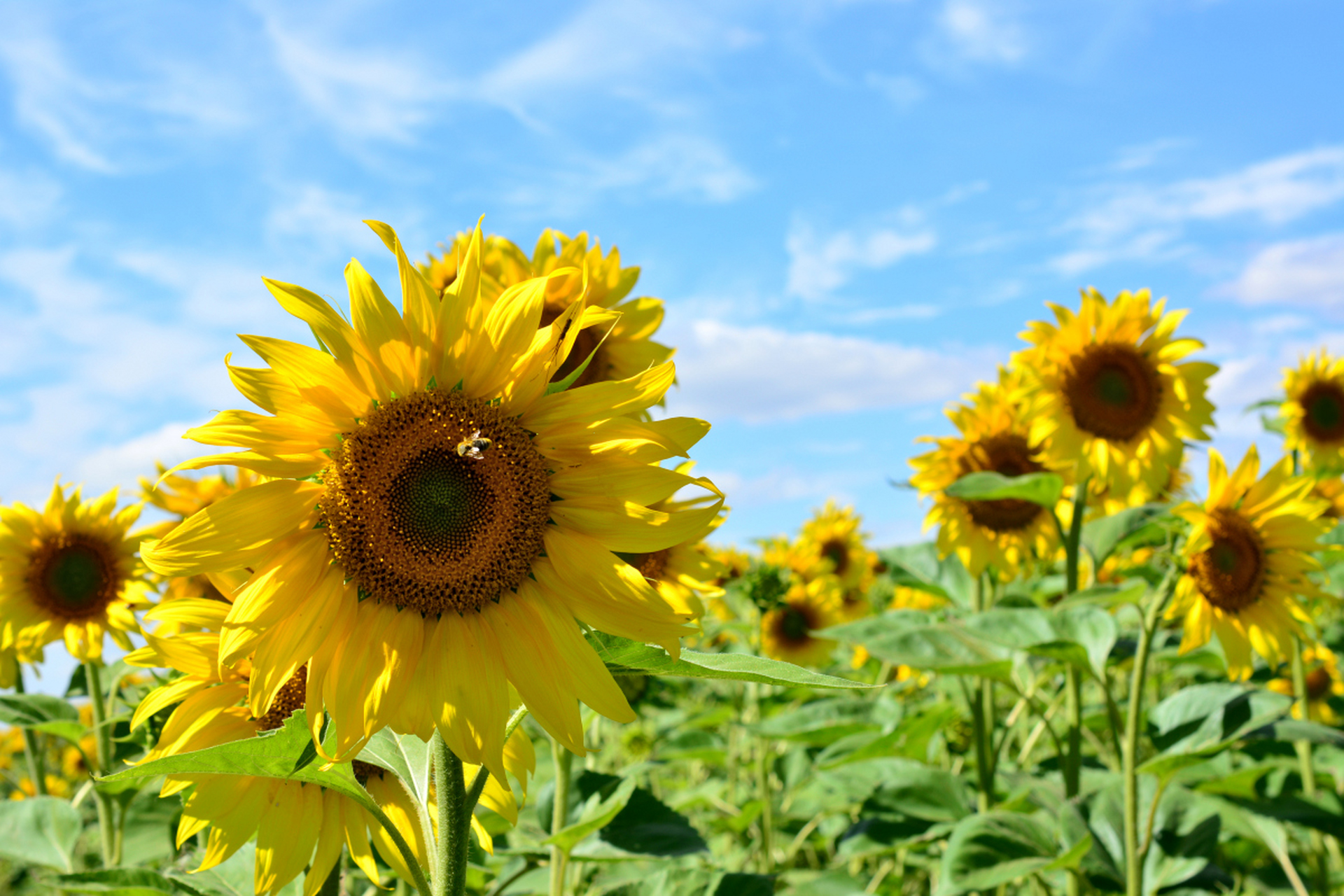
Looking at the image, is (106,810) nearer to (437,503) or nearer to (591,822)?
(591,822)

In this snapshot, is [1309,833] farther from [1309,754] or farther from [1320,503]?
[1320,503]

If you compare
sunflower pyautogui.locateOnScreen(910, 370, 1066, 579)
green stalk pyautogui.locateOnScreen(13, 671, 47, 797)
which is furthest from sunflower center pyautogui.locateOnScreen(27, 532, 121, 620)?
sunflower pyautogui.locateOnScreen(910, 370, 1066, 579)

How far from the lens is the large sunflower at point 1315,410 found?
25.6ft

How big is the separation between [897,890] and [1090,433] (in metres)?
2.37

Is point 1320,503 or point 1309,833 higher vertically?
point 1320,503

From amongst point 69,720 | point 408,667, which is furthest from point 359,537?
point 69,720

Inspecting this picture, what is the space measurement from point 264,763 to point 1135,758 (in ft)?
9.78

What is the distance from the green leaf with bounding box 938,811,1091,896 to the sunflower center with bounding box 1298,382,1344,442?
5.96 metres

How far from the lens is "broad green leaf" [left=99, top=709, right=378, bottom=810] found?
142cm

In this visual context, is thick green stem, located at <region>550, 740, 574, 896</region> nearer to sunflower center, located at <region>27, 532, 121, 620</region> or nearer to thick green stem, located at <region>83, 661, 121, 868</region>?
thick green stem, located at <region>83, 661, 121, 868</region>

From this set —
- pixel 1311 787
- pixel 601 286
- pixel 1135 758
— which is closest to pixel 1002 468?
pixel 1311 787

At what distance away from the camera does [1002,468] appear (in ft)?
17.9

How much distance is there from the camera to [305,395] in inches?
67.6

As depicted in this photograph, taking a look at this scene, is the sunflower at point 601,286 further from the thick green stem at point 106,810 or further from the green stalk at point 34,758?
the green stalk at point 34,758
